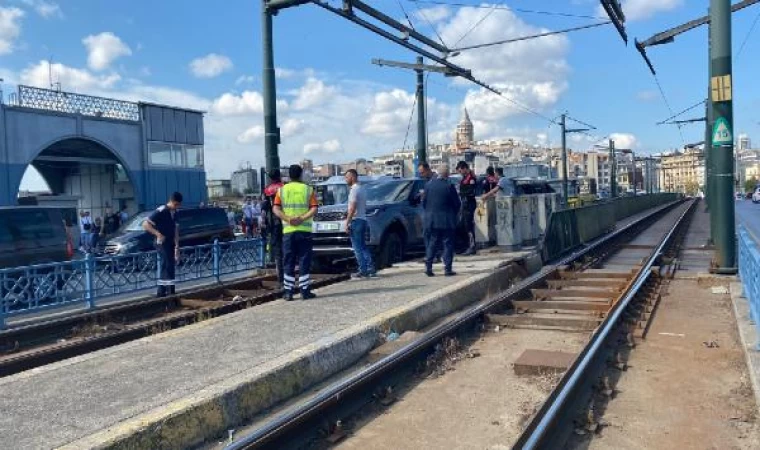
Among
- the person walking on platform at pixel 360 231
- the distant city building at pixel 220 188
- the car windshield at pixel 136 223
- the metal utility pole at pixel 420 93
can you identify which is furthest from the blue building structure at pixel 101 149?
the distant city building at pixel 220 188

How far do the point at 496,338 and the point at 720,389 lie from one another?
2.55 meters

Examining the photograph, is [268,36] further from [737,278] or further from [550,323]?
[737,278]

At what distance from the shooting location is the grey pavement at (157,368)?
14.5 ft

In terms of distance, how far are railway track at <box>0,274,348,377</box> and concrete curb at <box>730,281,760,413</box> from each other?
20.4 feet

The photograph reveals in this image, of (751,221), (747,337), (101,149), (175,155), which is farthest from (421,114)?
(175,155)

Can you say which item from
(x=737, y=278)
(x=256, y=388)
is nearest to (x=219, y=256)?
(x=256, y=388)

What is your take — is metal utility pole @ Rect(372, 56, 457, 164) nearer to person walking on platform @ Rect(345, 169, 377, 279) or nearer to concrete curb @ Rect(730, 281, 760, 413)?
person walking on platform @ Rect(345, 169, 377, 279)

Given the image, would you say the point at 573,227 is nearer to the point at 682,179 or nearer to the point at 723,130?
the point at 723,130

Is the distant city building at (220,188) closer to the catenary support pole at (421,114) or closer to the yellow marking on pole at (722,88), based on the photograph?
the catenary support pole at (421,114)

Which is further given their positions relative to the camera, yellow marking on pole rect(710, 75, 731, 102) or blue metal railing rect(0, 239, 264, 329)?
yellow marking on pole rect(710, 75, 731, 102)

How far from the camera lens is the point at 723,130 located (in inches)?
429

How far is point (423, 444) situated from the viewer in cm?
449

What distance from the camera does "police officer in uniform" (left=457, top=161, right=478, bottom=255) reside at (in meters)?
13.6

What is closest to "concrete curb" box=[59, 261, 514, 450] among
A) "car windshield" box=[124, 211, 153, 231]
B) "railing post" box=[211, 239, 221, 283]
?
"railing post" box=[211, 239, 221, 283]
